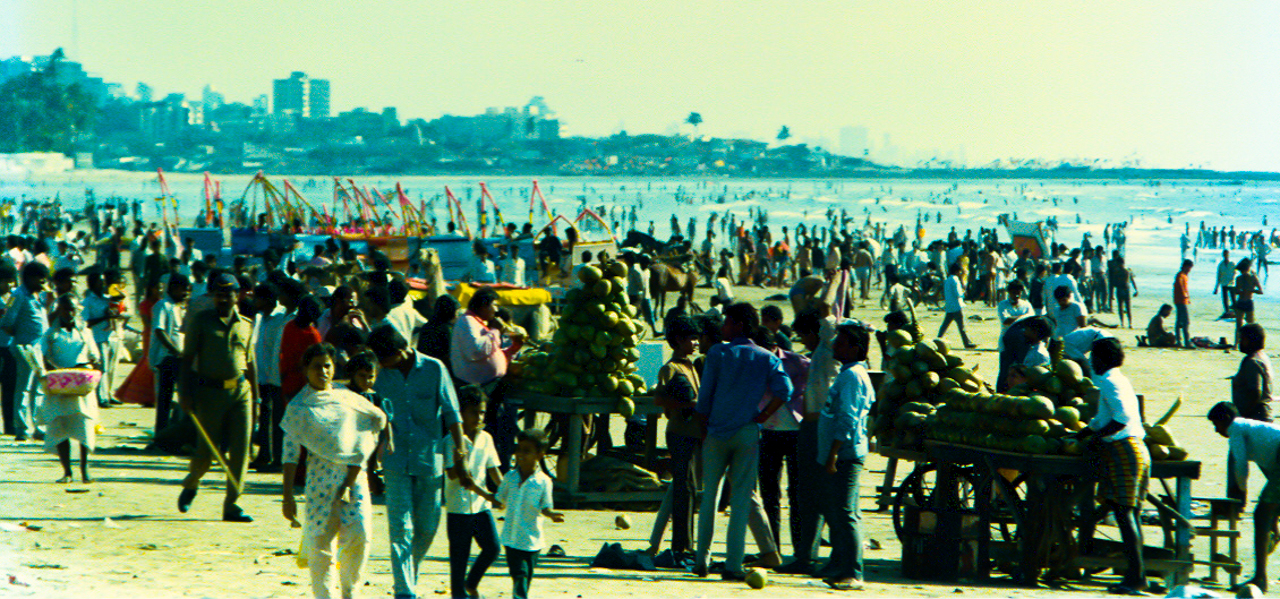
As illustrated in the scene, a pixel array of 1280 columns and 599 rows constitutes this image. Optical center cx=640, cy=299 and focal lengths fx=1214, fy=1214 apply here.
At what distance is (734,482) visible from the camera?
6242mm

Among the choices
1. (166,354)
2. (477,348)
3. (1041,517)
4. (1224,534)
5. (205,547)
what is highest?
(477,348)

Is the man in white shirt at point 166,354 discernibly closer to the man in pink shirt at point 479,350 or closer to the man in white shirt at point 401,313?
the man in white shirt at point 401,313

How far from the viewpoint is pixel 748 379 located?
20.2ft

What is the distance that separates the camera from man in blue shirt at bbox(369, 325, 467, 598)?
5.43 metres

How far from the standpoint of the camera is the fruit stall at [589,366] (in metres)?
7.58

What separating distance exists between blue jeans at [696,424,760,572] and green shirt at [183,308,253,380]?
2.83 meters

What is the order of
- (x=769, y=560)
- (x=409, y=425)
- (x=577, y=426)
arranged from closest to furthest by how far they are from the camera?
(x=409, y=425) < (x=769, y=560) < (x=577, y=426)

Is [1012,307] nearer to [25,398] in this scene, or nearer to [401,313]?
[401,313]

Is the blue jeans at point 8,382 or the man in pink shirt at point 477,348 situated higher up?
the man in pink shirt at point 477,348

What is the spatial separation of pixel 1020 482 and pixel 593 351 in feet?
8.69

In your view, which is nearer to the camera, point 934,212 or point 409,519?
point 409,519

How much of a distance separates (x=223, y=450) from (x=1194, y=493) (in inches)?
269

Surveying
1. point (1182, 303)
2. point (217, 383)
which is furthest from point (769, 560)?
point (1182, 303)

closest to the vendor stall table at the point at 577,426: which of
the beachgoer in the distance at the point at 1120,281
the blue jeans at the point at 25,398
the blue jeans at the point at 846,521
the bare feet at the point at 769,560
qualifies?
the bare feet at the point at 769,560
